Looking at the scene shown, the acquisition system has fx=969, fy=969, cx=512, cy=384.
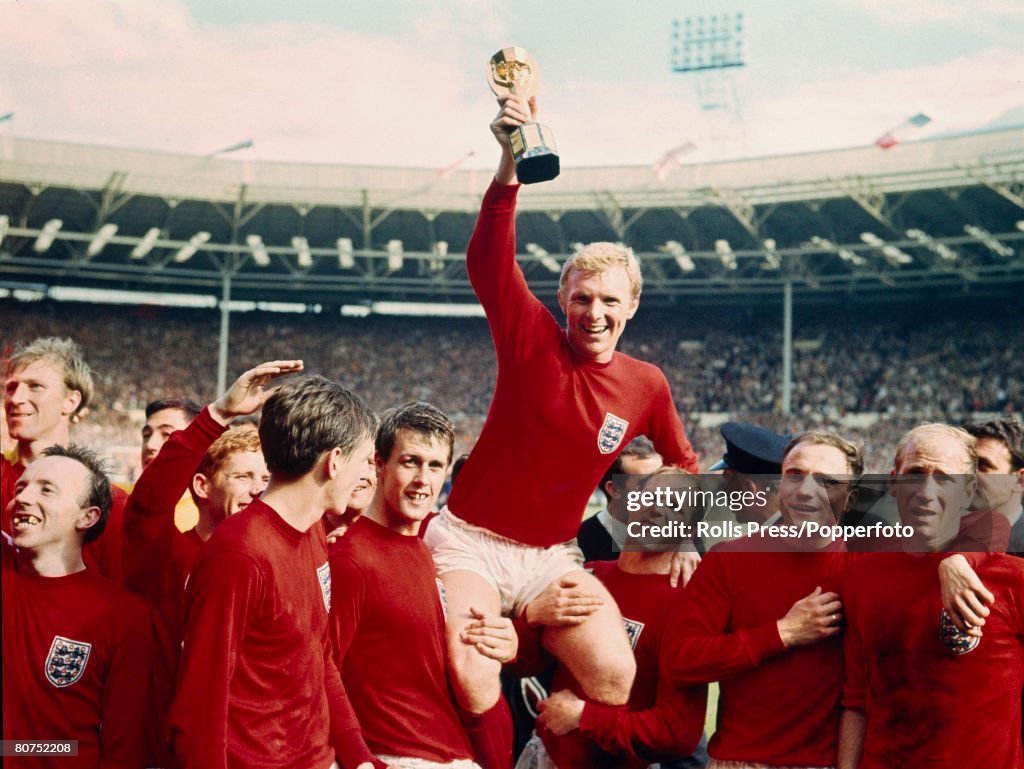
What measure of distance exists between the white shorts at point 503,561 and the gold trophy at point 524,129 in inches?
51.5

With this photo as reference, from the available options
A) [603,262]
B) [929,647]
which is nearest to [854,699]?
[929,647]

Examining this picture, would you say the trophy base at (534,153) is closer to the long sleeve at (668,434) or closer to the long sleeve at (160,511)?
the long sleeve at (668,434)

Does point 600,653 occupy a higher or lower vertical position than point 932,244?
lower

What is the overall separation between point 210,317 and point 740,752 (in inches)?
1233

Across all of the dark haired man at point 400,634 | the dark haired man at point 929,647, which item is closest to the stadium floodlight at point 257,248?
the dark haired man at point 400,634

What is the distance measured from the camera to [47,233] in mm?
26203

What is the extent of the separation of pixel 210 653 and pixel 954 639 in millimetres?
A: 2145

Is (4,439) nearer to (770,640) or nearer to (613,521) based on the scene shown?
(613,521)

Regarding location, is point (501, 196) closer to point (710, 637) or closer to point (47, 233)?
point (710, 637)

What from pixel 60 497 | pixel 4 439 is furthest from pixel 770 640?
pixel 4 439

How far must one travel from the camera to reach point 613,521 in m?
4.40

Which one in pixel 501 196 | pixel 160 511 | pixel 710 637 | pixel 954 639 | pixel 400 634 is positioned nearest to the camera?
pixel 954 639

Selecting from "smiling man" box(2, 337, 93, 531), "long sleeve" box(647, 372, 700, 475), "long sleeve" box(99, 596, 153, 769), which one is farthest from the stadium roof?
"long sleeve" box(99, 596, 153, 769)

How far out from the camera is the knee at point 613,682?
3322 millimetres
